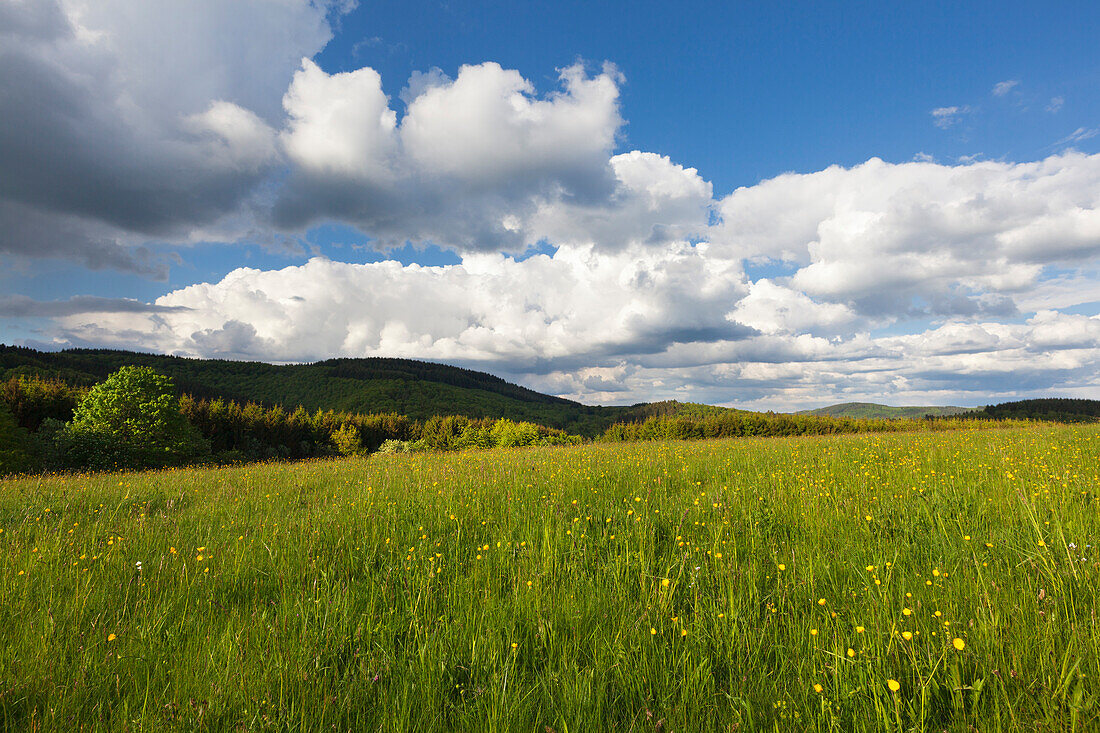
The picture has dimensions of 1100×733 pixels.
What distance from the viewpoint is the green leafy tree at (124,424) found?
3509cm

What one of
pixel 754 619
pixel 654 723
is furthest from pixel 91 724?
pixel 754 619

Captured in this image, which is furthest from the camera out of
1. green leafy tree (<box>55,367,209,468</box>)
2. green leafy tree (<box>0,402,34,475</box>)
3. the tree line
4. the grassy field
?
green leafy tree (<box>55,367,209,468</box>)

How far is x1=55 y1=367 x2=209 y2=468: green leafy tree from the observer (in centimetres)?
3509

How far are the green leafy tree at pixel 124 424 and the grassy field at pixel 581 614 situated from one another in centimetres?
3946

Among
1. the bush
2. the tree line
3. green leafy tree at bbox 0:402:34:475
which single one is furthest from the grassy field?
the bush

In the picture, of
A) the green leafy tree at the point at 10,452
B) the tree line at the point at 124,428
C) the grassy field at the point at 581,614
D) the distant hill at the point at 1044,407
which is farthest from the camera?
the distant hill at the point at 1044,407

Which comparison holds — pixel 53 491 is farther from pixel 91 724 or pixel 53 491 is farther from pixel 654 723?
pixel 654 723

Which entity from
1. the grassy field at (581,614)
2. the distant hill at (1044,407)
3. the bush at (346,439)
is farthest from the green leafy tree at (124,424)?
the distant hill at (1044,407)

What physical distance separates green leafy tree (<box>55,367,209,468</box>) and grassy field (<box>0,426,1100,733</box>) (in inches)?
1554

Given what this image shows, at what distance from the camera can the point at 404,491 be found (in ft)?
24.3

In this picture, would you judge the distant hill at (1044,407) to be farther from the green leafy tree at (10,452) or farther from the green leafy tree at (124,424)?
the green leafy tree at (10,452)

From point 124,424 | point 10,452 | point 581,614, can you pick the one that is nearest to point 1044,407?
point 581,614

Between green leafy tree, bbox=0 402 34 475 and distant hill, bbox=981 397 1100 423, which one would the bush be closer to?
green leafy tree, bbox=0 402 34 475

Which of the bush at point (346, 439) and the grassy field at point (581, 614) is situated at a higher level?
the grassy field at point (581, 614)
